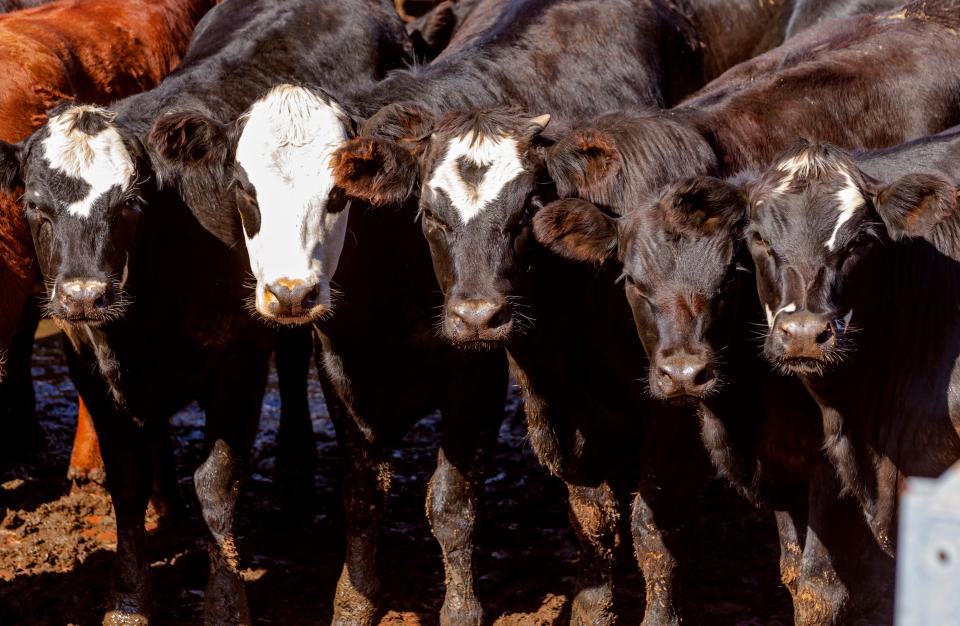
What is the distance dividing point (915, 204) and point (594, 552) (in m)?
2.15

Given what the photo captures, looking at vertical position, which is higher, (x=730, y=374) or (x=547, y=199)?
(x=547, y=199)

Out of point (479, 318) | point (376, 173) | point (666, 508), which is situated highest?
point (376, 173)

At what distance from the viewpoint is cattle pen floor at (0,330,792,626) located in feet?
19.8

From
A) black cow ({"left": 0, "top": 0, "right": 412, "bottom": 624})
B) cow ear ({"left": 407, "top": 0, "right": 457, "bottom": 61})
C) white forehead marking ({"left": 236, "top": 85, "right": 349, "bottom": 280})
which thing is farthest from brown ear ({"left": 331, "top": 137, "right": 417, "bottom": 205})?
cow ear ({"left": 407, "top": 0, "right": 457, "bottom": 61})

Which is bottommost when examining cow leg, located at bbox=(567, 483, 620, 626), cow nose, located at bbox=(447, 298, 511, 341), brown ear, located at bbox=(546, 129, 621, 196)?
cow leg, located at bbox=(567, 483, 620, 626)

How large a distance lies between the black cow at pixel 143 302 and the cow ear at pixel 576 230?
1.62m

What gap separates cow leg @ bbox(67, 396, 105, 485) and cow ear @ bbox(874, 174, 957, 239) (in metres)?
4.90

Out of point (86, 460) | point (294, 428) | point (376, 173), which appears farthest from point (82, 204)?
point (86, 460)

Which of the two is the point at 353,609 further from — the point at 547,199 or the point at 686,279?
the point at 686,279

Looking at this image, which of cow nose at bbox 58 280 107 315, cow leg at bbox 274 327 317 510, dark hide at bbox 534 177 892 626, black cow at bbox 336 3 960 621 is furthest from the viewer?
cow leg at bbox 274 327 317 510

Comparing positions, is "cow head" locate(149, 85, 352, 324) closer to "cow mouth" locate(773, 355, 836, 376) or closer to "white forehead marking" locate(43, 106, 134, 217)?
"white forehead marking" locate(43, 106, 134, 217)

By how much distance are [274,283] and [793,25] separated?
5089 mm

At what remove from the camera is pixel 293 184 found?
5.42 m

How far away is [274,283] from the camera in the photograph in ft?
17.1
